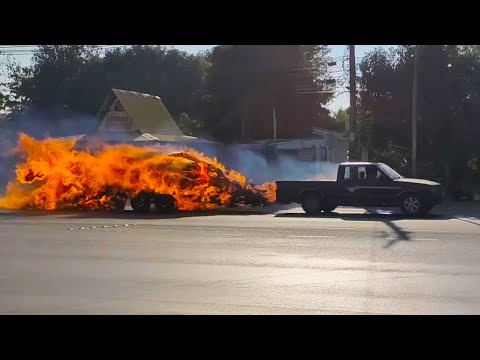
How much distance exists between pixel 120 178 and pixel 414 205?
1001 centimetres

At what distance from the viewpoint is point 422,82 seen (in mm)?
34031

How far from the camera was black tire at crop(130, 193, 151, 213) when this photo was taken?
24.3 meters

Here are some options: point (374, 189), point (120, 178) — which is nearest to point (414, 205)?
point (374, 189)

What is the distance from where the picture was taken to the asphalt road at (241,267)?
8.87 m

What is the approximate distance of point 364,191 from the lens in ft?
74.2

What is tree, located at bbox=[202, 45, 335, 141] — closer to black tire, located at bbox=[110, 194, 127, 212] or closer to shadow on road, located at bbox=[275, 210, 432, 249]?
black tire, located at bbox=[110, 194, 127, 212]

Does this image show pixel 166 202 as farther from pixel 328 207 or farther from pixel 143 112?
pixel 143 112

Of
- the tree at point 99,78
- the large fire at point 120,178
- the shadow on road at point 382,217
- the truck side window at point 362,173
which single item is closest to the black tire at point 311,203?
the shadow on road at point 382,217

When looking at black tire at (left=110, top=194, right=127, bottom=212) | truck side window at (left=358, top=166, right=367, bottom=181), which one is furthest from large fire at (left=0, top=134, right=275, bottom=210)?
truck side window at (left=358, top=166, right=367, bottom=181)

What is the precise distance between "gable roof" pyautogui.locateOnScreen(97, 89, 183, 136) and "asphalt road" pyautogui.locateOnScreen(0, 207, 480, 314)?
25.7 m

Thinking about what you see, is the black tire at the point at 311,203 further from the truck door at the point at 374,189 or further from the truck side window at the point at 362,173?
the truck side window at the point at 362,173

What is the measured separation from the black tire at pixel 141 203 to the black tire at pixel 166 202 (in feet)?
1.11
